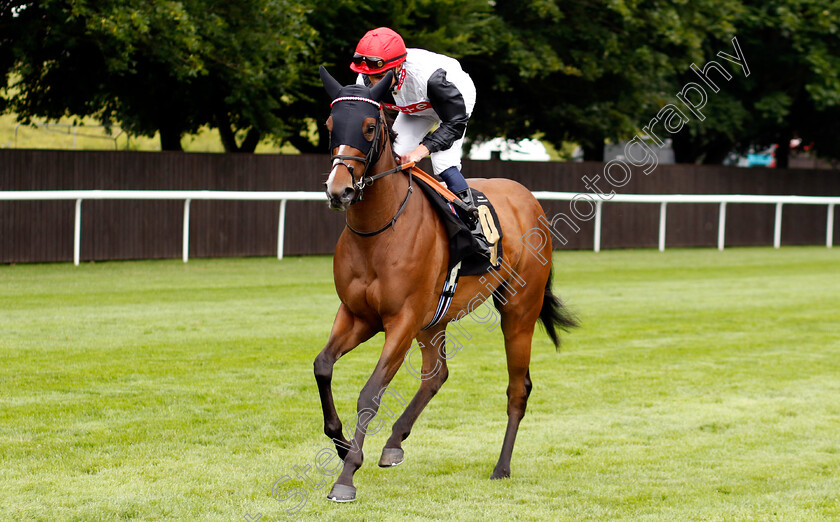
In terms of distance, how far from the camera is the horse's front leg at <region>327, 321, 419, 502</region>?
420 cm

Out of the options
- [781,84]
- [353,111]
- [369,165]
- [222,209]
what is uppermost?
[781,84]

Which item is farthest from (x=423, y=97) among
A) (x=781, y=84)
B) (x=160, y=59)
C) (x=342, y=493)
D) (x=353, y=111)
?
(x=781, y=84)

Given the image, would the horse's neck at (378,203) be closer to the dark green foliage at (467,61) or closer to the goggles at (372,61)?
the goggles at (372,61)

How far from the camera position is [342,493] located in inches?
164

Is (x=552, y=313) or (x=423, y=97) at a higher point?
(x=423, y=97)

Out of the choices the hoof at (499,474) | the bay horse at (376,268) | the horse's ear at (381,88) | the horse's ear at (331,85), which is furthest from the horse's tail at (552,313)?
the horse's ear at (331,85)

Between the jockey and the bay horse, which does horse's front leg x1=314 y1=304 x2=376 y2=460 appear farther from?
the jockey

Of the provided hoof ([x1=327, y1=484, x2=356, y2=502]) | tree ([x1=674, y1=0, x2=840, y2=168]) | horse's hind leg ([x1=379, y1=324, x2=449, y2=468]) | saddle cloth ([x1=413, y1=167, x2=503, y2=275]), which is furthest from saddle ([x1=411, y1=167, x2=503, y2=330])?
tree ([x1=674, y1=0, x2=840, y2=168])

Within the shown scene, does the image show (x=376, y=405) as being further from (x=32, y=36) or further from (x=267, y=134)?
(x=267, y=134)

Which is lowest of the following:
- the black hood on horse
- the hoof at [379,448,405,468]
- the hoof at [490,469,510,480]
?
the hoof at [490,469,510,480]

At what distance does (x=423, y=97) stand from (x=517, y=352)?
4.62ft

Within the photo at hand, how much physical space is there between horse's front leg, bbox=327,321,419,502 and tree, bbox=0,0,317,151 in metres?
9.38

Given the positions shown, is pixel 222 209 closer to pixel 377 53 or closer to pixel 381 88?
pixel 377 53

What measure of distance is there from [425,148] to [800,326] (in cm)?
640
